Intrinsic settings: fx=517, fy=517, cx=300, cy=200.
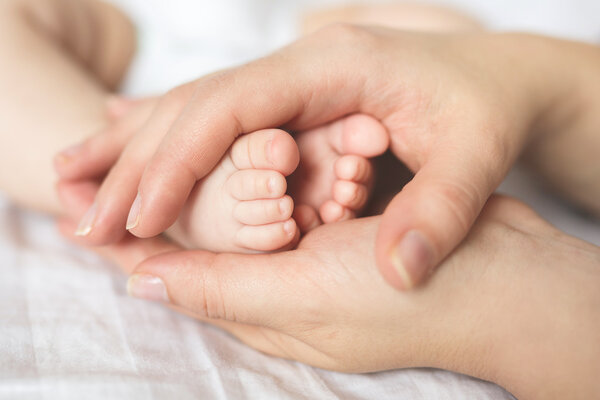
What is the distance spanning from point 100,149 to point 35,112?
0.22 meters

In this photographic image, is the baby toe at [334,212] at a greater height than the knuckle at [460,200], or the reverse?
the knuckle at [460,200]

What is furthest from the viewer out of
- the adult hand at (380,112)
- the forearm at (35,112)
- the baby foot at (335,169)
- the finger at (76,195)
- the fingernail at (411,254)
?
the forearm at (35,112)

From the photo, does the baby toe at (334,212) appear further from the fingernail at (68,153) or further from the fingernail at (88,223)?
the fingernail at (68,153)

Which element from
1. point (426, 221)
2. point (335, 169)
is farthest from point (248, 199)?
point (426, 221)

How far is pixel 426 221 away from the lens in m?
0.54

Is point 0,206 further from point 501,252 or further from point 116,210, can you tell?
point 501,252

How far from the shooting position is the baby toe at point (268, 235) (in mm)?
673

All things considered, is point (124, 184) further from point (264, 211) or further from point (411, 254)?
point (411, 254)

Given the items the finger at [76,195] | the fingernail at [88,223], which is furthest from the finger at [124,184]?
the finger at [76,195]

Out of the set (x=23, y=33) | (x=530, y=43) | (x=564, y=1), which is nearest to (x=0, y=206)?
(x=23, y=33)

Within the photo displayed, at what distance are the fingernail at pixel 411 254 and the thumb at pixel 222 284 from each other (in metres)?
0.16

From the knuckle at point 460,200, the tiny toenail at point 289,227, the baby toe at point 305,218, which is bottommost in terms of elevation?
the baby toe at point 305,218

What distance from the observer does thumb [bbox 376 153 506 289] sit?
526 mm

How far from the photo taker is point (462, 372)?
2.20ft
